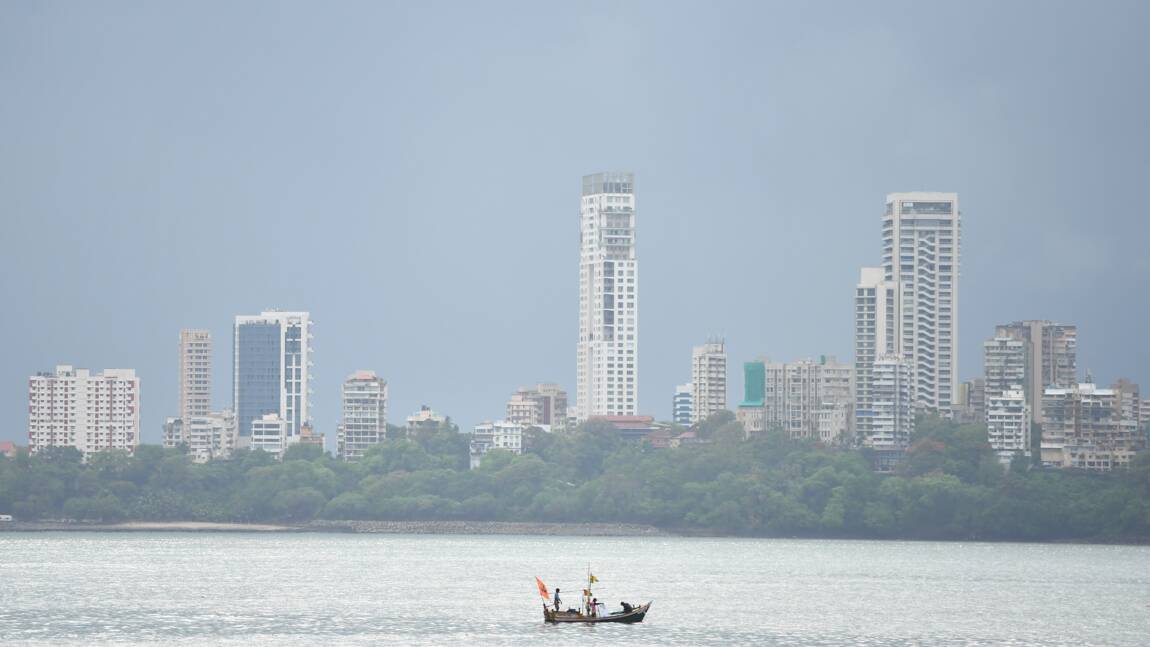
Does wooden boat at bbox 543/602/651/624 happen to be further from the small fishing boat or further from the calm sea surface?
the calm sea surface

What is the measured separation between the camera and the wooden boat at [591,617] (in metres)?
131

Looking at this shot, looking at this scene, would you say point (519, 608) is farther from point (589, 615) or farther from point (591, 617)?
point (591, 617)

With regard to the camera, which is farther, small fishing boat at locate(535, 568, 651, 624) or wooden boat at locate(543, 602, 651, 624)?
small fishing boat at locate(535, 568, 651, 624)

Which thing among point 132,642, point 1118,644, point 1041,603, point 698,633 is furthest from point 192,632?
point 1041,603

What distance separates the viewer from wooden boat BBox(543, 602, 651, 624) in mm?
131125

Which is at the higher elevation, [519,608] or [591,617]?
[591,617]

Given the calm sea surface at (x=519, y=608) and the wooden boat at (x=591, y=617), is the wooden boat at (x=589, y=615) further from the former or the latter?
the calm sea surface at (x=519, y=608)

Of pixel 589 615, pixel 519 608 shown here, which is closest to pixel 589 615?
pixel 589 615

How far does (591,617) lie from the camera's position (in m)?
131

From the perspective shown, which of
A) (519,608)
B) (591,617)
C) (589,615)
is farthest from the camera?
(519,608)

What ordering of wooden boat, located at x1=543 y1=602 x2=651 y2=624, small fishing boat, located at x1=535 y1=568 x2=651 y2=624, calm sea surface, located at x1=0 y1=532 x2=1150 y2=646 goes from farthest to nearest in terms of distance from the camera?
small fishing boat, located at x1=535 y1=568 x2=651 y2=624 → wooden boat, located at x1=543 y1=602 x2=651 y2=624 → calm sea surface, located at x1=0 y1=532 x2=1150 y2=646

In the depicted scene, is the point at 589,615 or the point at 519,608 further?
the point at 519,608

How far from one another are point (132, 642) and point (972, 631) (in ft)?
156

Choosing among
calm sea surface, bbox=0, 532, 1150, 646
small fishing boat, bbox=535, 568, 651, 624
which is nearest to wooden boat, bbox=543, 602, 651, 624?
small fishing boat, bbox=535, 568, 651, 624
